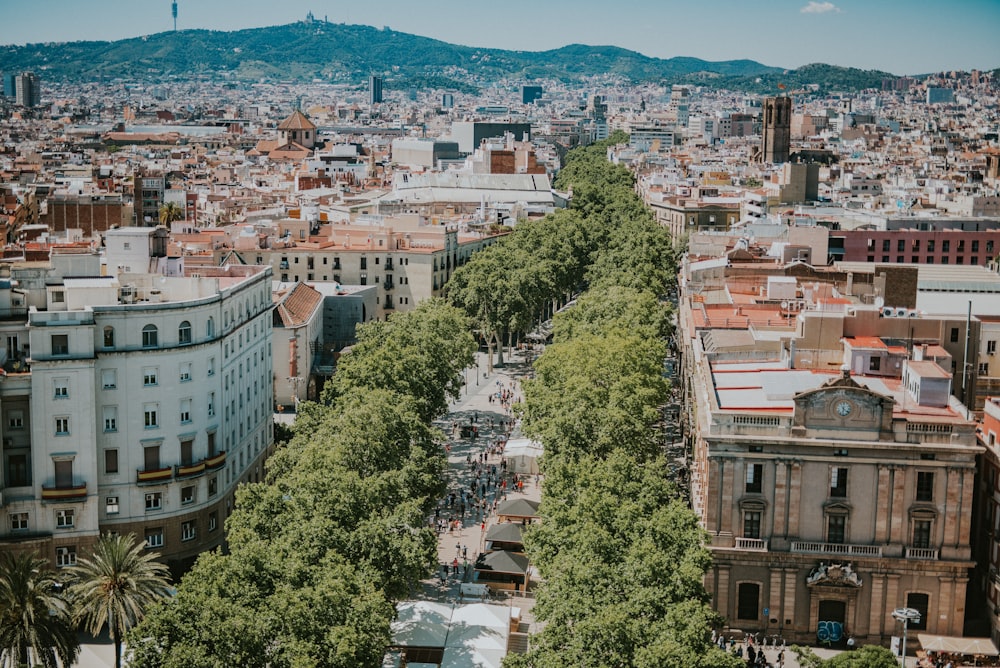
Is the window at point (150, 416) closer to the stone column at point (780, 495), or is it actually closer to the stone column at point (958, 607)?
the stone column at point (780, 495)

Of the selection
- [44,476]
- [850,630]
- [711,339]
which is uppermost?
[711,339]

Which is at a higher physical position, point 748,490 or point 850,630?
point 748,490

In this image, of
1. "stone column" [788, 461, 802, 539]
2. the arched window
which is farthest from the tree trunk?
"stone column" [788, 461, 802, 539]

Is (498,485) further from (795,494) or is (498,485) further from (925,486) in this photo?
(925,486)

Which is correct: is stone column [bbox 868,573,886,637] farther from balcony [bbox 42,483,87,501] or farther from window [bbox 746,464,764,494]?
balcony [bbox 42,483,87,501]

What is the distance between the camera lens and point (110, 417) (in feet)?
192

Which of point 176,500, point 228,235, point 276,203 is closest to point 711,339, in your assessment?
point 176,500

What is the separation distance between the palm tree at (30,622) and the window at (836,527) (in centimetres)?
2891

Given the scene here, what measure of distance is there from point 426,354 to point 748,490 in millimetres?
32263

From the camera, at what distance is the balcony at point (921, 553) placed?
172 feet

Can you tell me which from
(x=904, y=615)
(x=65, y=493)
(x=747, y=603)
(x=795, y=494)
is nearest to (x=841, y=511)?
(x=795, y=494)

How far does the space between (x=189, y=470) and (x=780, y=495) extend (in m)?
26.4

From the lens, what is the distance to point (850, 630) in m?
53.3

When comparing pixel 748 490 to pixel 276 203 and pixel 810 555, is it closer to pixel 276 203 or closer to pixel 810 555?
pixel 810 555
